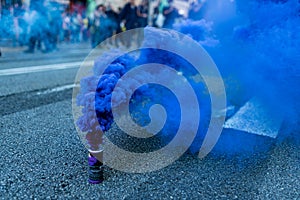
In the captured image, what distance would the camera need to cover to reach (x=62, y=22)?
12.9 metres

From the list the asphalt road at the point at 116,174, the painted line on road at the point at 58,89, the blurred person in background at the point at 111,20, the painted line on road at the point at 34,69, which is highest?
the blurred person in background at the point at 111,20

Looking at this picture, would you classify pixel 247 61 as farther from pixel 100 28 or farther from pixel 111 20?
pixel 111 20

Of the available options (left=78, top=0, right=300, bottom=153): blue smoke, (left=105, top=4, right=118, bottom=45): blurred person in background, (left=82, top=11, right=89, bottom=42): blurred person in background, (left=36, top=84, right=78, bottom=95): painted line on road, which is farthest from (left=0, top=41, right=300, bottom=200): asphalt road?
(left=82, top=11, right=89, bottom=42): blurred person in background

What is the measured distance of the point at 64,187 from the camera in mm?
1916

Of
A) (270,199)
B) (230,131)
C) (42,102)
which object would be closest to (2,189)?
(270,199)

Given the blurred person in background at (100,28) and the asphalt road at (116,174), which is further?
the blurred person in background at (100,28)

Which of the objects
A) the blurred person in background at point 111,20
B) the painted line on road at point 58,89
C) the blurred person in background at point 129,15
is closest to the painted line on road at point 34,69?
the painted line on road at point 58,89

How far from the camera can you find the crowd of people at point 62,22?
24.2ft

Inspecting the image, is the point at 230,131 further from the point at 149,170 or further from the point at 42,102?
the point at 42,102

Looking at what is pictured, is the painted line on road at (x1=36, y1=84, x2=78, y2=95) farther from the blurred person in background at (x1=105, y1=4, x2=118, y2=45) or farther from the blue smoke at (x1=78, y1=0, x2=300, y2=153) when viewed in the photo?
the blurred person in background at (x1=105, y1=4, x2=118, y2=45)

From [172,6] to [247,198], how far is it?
13211 mm

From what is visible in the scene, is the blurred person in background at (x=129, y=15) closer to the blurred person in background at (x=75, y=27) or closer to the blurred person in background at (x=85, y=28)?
the blurred person in background at (x=75, y=27)

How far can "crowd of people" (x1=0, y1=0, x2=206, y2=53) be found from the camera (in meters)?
7.39

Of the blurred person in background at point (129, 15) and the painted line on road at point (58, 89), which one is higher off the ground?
the blurred person in background at point (129, 15)
